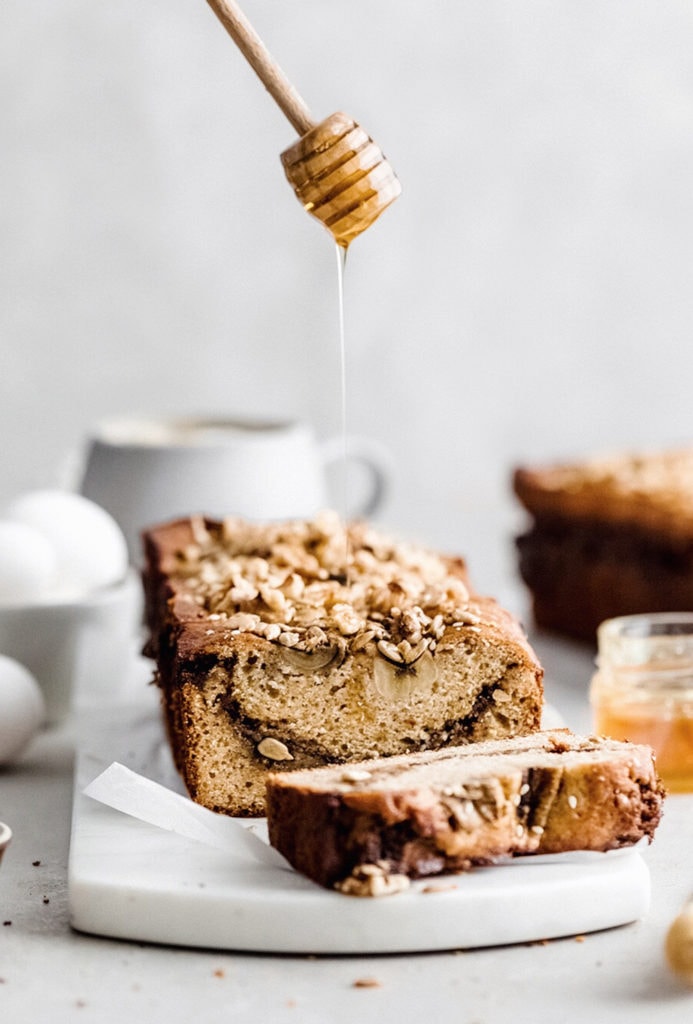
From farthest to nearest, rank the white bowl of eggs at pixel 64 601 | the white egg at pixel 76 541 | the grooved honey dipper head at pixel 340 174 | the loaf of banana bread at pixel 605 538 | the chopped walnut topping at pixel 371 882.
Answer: the loaf of banana bread at pixel 605 538, the white egg at pixel 76 541, the white bowl of eggs at pixel 64 601, the grooved honey dipper head at pixel 340 174, the chopped walnut topping at pixel 371 882

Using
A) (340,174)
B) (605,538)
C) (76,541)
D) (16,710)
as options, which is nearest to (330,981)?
(16,710)

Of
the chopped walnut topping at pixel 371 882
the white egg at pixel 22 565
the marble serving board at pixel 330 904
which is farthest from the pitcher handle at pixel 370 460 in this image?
the chopped walnut topping at pixel 371 882

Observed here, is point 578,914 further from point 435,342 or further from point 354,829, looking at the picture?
point 435,342

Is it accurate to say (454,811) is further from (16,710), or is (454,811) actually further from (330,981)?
(16,710)

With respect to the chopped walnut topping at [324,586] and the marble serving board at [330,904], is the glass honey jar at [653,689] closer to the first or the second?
the chopped walnut topping at [324,586]

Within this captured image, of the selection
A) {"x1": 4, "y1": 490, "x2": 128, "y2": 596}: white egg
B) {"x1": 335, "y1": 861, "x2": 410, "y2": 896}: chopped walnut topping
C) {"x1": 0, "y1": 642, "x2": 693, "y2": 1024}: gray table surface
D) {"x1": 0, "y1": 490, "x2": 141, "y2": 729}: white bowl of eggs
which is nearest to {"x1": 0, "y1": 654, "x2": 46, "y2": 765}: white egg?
{"x1": 0, "y1": 490, "x2": 141, "y2": 729}: white bowl of eggs

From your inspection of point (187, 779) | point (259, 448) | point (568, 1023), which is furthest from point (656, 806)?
point (259, 448)

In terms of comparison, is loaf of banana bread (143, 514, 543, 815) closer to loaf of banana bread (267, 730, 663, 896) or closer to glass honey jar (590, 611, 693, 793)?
loaf of banana bread (267, 730, 663, 896)
